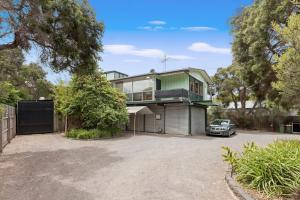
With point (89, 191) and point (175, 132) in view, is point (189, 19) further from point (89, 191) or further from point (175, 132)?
point (89, 191)

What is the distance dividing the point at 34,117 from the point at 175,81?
12.2 metres

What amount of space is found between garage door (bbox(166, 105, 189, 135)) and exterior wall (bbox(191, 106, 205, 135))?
2.98 feet

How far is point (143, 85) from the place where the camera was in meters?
20.0

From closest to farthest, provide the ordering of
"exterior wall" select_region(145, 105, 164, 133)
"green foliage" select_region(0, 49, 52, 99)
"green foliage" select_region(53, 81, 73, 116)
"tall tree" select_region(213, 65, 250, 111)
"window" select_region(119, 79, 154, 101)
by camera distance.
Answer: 1. "green foliage" select_region(53, 81, 73, 116)
2. "exterior wall" select_region(145, 105, 164, 133)
3. "window" select_region(119, 79, 154, 101)
4. "green foliage" select_region(0, 49, 52, 99)
5. "tall tree" select_region(213, 65, 250, 111)

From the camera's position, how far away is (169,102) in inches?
704

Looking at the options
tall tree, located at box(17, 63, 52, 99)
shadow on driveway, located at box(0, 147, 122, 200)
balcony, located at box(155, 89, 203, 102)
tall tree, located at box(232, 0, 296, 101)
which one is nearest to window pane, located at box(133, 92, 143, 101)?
balcony, located at box(155, 89, 203, 102)

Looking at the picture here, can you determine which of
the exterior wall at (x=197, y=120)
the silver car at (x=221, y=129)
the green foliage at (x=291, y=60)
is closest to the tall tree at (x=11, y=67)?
the exterior wall at (x=197, y=120)

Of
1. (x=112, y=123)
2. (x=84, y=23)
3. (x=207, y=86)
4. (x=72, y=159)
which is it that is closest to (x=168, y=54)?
(x=207, y=86)

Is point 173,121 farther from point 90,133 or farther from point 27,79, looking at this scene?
point 27,79

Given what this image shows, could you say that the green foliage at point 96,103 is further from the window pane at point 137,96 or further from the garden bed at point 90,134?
the window pane at point 137,96

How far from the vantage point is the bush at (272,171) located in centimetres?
451

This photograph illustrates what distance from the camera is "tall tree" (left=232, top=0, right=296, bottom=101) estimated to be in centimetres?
1541

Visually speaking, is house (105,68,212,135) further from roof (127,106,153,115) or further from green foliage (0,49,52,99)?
green foliage (0,49,52,99)

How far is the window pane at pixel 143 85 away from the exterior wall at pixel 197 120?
14.5ft
